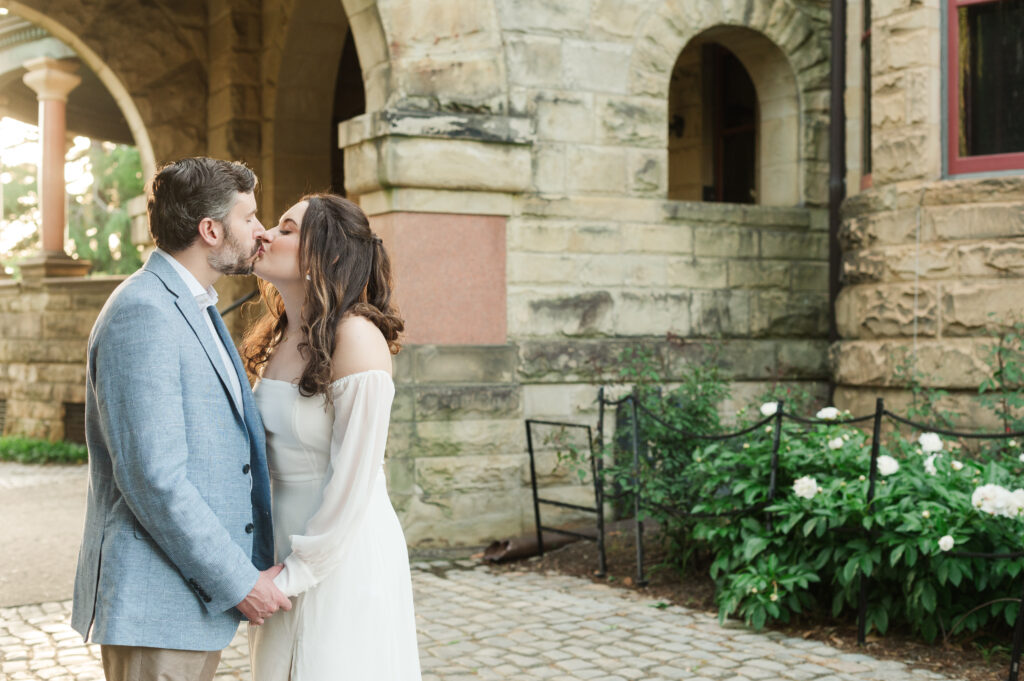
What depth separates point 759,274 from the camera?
8484 mm

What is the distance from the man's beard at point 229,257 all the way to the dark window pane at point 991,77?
572cm

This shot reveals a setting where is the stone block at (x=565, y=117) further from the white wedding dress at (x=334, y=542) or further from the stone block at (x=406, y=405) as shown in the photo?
the white wedding dress at (x=334, y=542)

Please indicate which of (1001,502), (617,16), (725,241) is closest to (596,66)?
(617,16)

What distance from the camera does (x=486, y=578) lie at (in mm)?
6570

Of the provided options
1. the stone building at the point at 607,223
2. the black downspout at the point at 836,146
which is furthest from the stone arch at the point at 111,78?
the black downspout at the point at 836,146

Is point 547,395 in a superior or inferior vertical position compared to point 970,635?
superior

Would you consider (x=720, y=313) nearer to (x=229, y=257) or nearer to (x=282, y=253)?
(x=282, y=253)

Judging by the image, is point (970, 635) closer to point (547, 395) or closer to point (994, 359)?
point (994, 359)

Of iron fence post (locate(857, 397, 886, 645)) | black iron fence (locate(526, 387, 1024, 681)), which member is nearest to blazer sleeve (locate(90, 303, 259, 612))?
black iron fence (locate(526, 387, 1024, 681))

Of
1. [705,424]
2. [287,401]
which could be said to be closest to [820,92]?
[705,424]

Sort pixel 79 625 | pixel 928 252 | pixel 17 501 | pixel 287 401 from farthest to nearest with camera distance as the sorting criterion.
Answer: pixel 17 501, pixel 928 252, pixel 287 401, pixel 79 625

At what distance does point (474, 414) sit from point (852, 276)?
280 centimetres

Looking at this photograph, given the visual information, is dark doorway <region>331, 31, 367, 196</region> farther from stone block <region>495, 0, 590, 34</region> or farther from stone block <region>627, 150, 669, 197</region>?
stone block <region>627, 150, 669, 197</region>

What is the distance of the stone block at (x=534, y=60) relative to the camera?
7.48 metres
